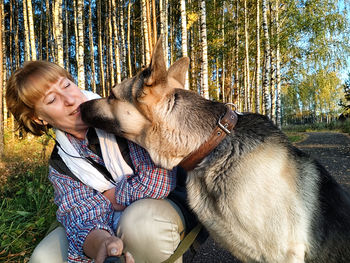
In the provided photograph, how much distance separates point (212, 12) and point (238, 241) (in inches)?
705

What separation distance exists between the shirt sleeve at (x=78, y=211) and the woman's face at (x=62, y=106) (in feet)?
1.48

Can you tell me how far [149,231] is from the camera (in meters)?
1.66

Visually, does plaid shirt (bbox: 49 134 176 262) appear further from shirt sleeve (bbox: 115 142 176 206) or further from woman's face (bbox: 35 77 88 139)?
woman's face (bbox: 35 77 88 139)

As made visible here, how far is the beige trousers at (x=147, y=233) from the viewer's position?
1.66 m

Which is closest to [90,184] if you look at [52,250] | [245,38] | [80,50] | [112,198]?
[112,198]

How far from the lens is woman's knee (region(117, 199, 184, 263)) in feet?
5.43

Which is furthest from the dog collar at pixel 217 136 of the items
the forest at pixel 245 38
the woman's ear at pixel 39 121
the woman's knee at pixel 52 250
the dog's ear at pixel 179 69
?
the forest at pixel 245 38

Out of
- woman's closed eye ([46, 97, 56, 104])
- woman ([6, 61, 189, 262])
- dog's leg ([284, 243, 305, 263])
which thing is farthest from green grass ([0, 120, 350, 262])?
dog's leg ([284, 243, 305, 263])

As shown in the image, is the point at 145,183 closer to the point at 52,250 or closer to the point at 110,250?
the point at 110,250

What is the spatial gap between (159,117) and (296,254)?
1274mm

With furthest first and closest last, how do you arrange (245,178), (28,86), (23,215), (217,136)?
1. (23,215)
2. (28,86)
3. (217,136)
4. (245,178)

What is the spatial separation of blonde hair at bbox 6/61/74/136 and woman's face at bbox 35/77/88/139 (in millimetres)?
48

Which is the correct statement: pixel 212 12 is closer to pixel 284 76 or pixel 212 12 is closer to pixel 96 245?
pixel 284 76

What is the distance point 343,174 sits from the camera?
566cm
